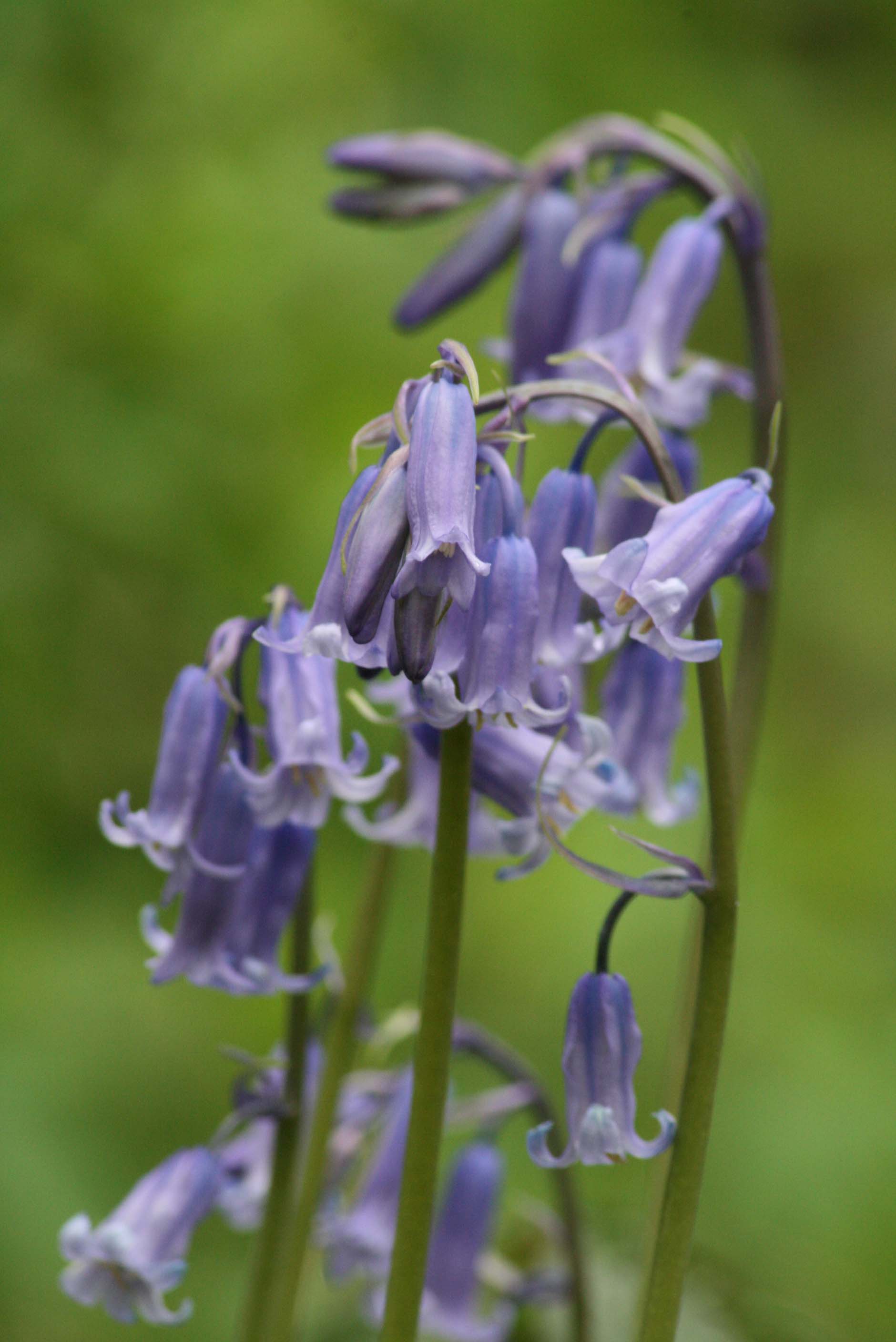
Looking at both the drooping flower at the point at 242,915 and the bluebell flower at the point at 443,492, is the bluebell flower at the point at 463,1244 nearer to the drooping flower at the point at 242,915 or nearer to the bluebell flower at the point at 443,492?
the drooping flower at the point at 242,915

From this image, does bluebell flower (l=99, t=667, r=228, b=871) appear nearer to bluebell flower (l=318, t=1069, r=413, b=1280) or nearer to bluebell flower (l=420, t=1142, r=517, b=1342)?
bluebell flower (l=318, t=1069, r=413, b=1280)

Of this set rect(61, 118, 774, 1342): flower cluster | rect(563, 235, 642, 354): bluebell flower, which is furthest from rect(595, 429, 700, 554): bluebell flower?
rect(563, 235, 642, 354): bluebell flower

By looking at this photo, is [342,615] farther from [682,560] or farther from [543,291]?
[543,291]

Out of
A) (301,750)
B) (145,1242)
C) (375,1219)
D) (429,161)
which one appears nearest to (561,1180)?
(375,1219)

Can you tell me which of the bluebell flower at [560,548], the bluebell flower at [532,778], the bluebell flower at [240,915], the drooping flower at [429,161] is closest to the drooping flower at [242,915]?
the bluebell flower at [240,915]

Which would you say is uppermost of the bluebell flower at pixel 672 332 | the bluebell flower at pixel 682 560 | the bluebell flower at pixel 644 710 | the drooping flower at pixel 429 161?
the drooping flower at pixel 429 161

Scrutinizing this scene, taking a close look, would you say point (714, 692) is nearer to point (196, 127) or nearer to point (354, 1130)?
point (354, 1130)

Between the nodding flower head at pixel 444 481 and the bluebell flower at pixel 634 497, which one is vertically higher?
the bluebell flower at pixel 634 497
